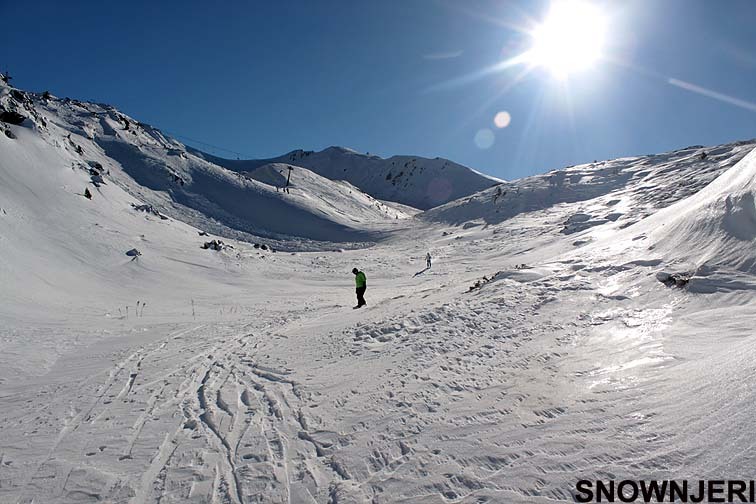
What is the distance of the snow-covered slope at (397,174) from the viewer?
11694 cm

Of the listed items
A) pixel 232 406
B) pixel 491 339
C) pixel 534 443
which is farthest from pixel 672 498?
pixel 232 406

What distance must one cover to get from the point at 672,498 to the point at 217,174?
192 ft

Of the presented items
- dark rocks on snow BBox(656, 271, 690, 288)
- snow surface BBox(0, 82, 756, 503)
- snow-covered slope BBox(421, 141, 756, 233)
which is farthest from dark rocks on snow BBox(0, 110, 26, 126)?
snow-covered slope BBox(421, 141, 756, 233)

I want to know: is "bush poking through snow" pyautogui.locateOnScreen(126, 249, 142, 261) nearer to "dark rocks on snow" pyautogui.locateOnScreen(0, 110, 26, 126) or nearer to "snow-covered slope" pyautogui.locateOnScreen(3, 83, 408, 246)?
"snow-covered slope" pyautogui.locateOnScreen(3, 83, 408, 246)

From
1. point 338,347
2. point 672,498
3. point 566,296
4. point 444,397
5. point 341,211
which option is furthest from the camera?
point 341,211

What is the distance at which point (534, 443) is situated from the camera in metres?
4.48

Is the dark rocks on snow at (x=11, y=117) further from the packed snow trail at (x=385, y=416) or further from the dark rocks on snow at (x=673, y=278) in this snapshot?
the dark rocks on snow at (x=673, y=278)

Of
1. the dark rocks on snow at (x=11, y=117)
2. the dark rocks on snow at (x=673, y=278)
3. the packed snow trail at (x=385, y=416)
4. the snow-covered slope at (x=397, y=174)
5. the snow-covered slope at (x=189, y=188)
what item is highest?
the snow-covered slope at (x=397, y=174)

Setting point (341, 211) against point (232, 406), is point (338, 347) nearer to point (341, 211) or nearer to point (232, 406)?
point (232, 406)

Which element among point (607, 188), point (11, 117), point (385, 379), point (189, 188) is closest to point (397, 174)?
point (189, 188)

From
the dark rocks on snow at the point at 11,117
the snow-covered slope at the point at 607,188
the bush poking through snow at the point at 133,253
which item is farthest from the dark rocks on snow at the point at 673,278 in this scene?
the dark rocks on snow at the point at 11,117

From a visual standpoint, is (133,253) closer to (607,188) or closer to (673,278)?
(673,278)

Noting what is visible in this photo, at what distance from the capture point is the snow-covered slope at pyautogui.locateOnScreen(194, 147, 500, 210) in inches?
4604

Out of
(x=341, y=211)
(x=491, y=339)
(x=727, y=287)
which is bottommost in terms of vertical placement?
(x=491, y=339)
